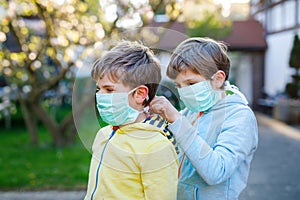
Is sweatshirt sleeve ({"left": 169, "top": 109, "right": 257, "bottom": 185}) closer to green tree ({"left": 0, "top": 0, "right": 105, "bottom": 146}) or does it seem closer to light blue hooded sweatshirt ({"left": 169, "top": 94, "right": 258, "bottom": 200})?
light blue hooded sweatshirt ({"left": 169, "top": 94, "right": 258, "bottom": 200})

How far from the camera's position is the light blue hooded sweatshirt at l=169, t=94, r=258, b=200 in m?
1.84

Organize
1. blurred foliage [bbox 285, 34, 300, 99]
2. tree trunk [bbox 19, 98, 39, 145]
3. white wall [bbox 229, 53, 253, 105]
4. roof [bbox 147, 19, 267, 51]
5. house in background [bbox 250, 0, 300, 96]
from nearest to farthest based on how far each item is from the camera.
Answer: tree trunk [bbox 19, 98, 39, 145]
blurred foliage [bbox 285, 34, 300, 99]
house in background [bbox 250, 0, 300, 96]
roof [bbox 147, 19, 267, 51]
white wall [bbox 229, 53, 253, 105]

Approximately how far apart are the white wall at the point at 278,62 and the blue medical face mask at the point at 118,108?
50.5ft

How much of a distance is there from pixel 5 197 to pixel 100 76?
4.72 metres

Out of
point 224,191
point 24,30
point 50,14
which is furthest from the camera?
point 24,30

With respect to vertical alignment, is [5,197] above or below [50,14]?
below

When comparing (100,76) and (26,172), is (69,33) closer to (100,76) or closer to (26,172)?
(26,172)

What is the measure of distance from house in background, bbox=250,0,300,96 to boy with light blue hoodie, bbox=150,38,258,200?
48.0 ft

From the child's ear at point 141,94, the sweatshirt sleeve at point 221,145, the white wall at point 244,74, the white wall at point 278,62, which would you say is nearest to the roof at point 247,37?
the white wall at point 278,62

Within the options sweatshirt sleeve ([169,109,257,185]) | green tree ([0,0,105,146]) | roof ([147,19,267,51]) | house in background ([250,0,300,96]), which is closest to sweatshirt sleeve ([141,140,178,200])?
sweatshirt sleeve ([169,109,257,185])

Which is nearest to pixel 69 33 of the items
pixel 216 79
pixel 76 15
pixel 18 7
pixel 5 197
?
pixel 76 15

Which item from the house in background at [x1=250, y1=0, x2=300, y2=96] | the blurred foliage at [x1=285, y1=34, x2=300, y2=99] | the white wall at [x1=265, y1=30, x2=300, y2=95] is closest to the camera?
the blurred foliage at [x1=285, y1=34, x2=300, y2=99]

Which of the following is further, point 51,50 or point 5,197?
point 51,50

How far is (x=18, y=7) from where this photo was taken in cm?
842
